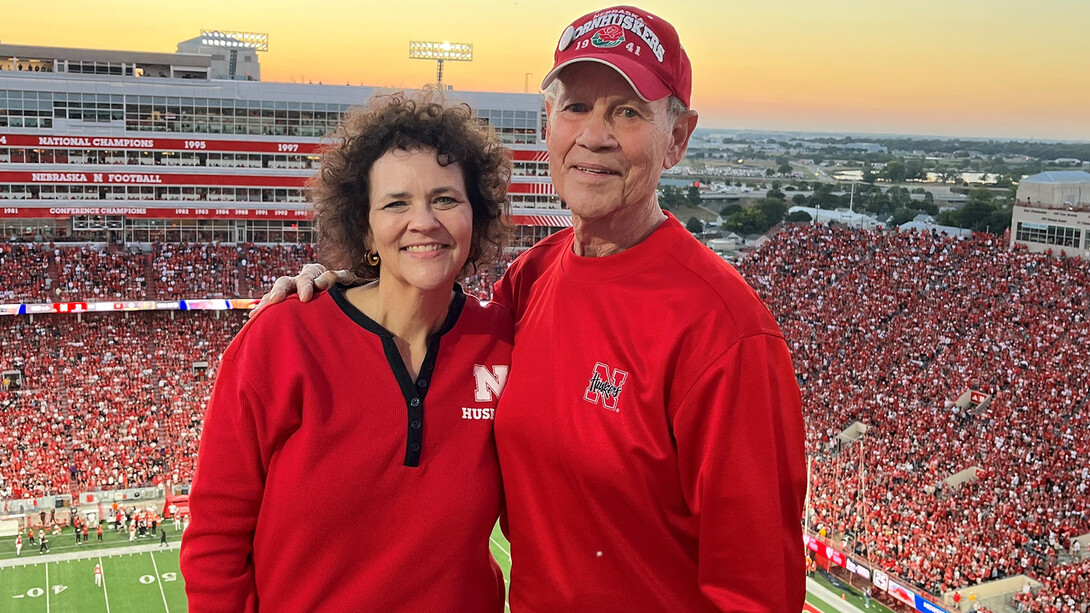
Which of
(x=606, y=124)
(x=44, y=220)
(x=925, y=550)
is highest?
(x=606, y=124)

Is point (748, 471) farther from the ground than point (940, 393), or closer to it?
farther from the ground

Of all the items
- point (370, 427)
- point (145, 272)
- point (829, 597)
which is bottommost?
point (829, 597)

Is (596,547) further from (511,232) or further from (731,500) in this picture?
(511,232)

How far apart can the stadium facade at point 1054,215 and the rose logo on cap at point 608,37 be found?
31.5m

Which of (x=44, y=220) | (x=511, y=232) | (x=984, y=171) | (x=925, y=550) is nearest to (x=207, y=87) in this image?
(x=44, y=220)

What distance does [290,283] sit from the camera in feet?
10.3

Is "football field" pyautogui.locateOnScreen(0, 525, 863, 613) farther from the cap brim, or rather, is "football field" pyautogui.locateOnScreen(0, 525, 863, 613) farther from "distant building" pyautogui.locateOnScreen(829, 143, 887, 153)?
"distant building" pyautogui.locateOnScreen(829, 143, 887, 153)

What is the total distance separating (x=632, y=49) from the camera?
2658 millimetres

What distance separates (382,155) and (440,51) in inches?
1717

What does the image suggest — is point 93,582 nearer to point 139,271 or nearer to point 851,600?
point 851,600

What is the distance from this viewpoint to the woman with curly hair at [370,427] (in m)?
2.84

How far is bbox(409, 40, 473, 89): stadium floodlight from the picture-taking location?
44.9 metres

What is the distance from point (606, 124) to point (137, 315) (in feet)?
100

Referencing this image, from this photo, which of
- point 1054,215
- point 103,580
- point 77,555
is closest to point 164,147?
point 77,555
